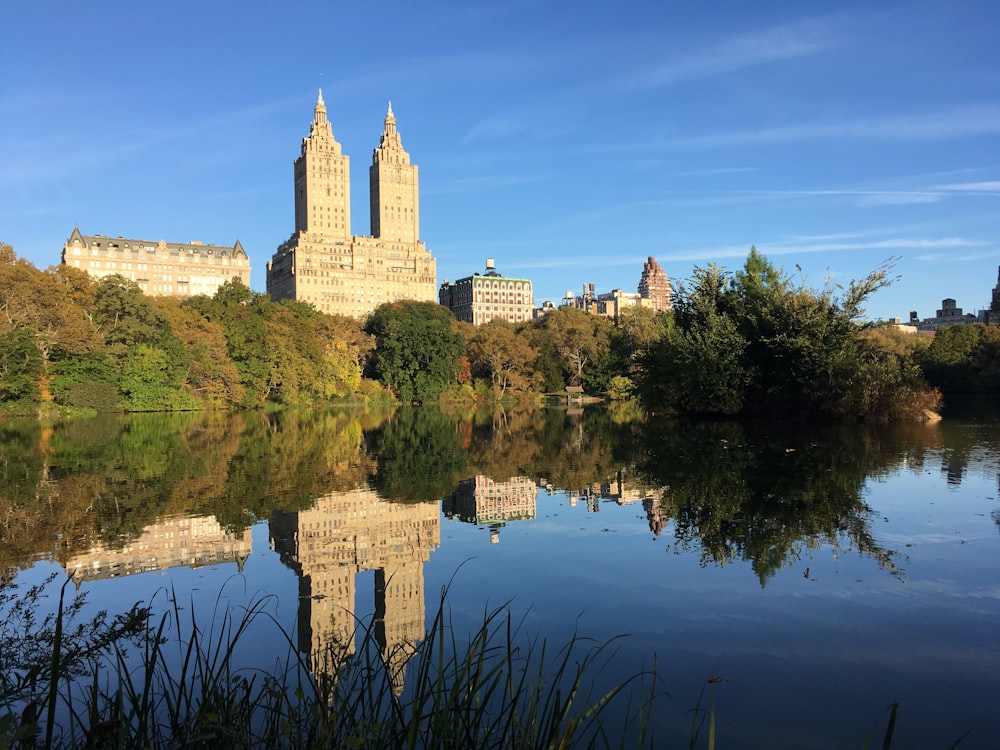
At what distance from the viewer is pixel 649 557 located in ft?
28.8

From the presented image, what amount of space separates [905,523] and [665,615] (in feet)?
17.3

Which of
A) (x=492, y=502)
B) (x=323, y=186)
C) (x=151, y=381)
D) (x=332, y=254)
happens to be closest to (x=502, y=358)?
(x=151, y=381)

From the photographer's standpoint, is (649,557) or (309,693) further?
(649,557)

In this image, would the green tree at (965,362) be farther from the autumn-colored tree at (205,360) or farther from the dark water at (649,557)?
the autumn-colored tree at (205,360)

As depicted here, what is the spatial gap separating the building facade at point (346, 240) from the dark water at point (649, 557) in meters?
122

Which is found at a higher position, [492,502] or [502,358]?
[502,358]

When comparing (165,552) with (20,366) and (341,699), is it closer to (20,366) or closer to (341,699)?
(341,699)

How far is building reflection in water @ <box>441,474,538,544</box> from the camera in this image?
459 inches

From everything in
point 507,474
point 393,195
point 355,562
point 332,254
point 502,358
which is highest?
point 393,195

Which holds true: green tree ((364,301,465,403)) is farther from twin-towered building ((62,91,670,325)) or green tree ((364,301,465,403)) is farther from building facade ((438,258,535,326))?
building facade ((438,258,535,326))

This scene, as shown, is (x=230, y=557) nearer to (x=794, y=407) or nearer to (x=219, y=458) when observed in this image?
(x=219, y=458)

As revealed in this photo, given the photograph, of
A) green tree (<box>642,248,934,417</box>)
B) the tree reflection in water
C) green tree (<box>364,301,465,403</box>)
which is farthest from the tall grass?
green tree (<box>364,301,465,403</box>)

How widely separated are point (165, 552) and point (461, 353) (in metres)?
62.2

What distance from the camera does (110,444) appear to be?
2439 centimetres
